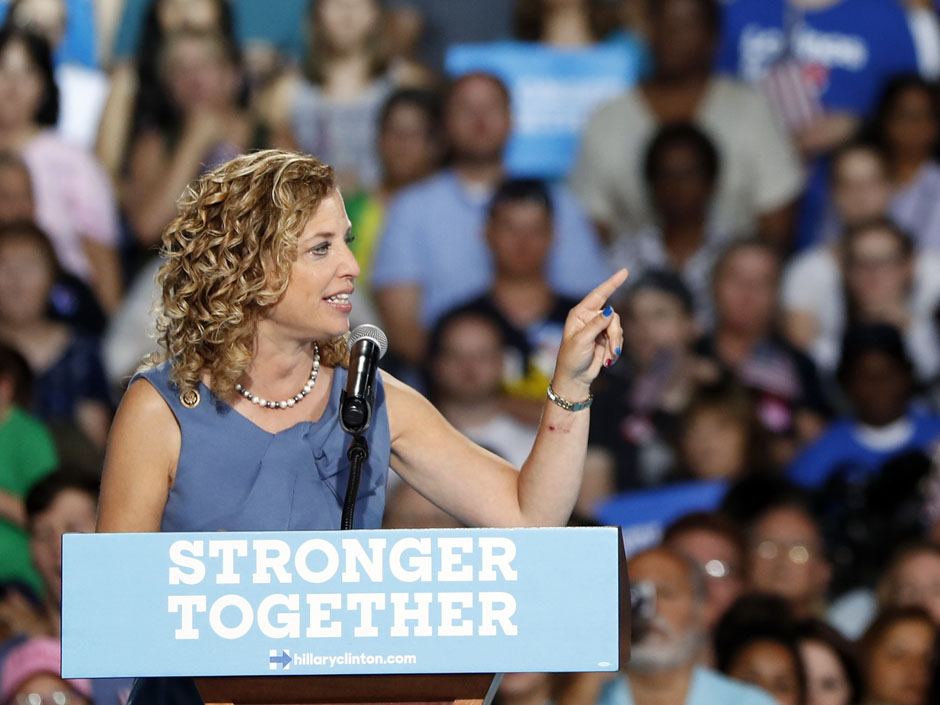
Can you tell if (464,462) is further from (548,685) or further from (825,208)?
(825,208)

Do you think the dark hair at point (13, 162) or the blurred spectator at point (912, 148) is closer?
the dark hair at point (13, 162)

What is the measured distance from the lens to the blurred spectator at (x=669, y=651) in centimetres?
373

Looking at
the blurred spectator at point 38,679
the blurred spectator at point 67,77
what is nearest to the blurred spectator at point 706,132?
the blurred spectator at point 67,77

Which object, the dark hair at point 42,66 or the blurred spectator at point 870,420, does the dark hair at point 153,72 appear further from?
the blurred spectator at point 870,420

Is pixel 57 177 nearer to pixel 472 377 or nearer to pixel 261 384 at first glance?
pixel 472 377

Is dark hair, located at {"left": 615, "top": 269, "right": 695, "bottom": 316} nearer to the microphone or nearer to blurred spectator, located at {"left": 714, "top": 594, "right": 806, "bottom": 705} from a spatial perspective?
blurred spectator, located at {"left": 714, "top": 594, "right": 806, "bottom": 705}

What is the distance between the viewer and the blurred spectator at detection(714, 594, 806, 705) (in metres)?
3.90

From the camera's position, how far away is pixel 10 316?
5305 mm

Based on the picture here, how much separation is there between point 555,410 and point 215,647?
699 millimetres

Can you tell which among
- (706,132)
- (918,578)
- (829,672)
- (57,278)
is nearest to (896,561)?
(918,578)

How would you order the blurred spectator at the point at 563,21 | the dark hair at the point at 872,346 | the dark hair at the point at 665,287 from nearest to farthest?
the dark hair at the point at 872,346
the dark hair at the point at 665,287
the blurred spectator at the point at 563,21

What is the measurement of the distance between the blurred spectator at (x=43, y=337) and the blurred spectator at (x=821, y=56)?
8.78 ft

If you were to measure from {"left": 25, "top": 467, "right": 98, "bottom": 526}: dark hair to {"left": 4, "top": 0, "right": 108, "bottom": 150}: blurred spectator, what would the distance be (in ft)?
5.83

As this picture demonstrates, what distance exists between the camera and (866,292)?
18.4ft
